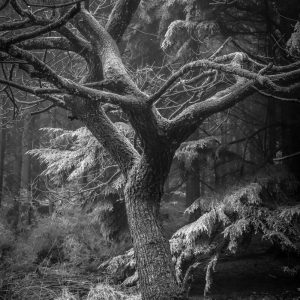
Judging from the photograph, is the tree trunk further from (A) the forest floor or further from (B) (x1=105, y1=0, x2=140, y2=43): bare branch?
(B) (x1=105, y1=0, x2=140, y2=43): bare branch

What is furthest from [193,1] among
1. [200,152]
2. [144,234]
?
[144,234]

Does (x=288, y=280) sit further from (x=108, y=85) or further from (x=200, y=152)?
(x=108, y=85)

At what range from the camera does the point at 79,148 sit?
7.88 metres

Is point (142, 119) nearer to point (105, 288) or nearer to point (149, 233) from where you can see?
point (149, 233)

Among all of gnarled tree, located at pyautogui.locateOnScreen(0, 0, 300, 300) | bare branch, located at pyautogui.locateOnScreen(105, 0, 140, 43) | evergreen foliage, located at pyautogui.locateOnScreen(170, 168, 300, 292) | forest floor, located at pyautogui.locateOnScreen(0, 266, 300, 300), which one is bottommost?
forest floor, located at pyautogui.locateOnScreen(0, 266, 300, 300)

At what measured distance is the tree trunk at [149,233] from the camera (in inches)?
171

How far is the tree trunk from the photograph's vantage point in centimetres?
433

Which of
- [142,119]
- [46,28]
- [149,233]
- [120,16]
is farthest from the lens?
[120,16]

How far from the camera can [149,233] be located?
4543 millimetres

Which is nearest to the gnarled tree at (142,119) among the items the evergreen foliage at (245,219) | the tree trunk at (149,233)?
the tree trunk at (149,233)

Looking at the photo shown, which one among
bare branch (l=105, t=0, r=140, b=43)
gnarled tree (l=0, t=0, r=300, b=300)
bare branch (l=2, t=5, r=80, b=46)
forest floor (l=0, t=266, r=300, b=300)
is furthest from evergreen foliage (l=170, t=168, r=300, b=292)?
bare branch (l=2, t=5, r=80, b=46)

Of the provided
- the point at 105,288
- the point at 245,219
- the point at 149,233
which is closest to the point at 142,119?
the point at 149,233

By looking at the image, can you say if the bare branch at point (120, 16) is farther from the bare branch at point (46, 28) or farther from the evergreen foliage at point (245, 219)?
the evergreen foliage at point (245, 219)

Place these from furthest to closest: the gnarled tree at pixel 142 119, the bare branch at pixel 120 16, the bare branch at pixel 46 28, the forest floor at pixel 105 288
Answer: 1. the forest floor at pixel 105 288
2. the bare branch at pixel 120 16
3. the gnarled tree at pixel 142 119
4. the bare branch at pixel 46 28
